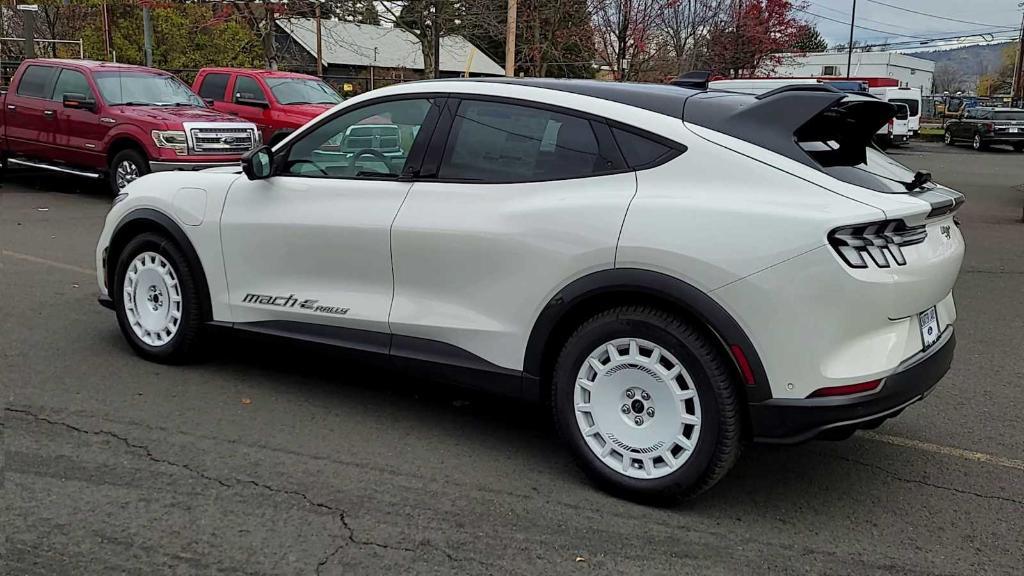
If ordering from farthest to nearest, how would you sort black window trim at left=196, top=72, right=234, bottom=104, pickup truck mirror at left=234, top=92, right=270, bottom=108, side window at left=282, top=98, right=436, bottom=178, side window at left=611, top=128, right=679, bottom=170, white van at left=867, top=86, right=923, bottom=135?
white van at left=867, top=86, right=923, bottom=135, black window trim at left=196, top=72, right=234, bottom=104, pickup truck mirror at left=234, top=92, right=270, bottom=108, side window at left=282, top=98, right=436, bottom=178, side window at left=611, top=128, right=679, bottom=170

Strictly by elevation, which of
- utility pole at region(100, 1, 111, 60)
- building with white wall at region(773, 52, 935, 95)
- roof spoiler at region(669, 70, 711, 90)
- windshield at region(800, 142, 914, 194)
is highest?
building with white wall at region(773, 52, 935, 95)

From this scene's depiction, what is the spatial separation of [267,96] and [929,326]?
45.5 feet

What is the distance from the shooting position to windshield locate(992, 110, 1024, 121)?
33.1 metres

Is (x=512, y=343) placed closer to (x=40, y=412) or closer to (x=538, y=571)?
(x=538, y=571)

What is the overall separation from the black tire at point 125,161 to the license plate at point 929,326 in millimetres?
10618

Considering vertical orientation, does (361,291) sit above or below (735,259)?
below

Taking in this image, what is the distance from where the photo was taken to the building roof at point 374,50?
4206 cm

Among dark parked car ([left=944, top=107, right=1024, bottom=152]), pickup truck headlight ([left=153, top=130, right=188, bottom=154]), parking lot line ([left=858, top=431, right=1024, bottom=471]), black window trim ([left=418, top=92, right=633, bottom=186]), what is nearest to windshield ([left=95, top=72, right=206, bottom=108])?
pickup truck headlight ([left=153, top=130, right=188, bottom=154])

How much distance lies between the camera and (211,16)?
27.1 m

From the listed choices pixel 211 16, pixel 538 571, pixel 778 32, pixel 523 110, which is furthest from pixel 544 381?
pixel 778 32

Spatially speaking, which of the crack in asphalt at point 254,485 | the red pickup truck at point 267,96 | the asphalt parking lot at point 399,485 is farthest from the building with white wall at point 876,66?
the crack in asphalt at point 254,485

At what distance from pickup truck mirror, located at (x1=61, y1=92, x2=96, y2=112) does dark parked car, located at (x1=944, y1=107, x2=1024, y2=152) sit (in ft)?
101

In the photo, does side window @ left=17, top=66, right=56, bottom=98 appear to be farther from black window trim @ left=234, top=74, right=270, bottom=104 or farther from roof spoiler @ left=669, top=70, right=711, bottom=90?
roof spoiler @ left=669, top=70, right=711, bottom=90

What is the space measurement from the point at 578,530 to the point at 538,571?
0.36m
